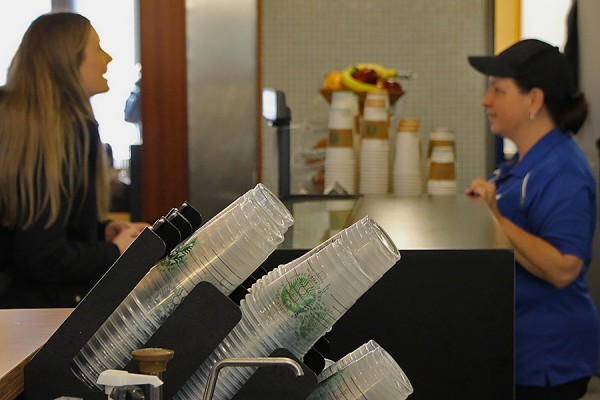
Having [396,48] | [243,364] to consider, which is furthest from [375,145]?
[243,364]

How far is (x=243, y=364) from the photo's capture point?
2.85 feet

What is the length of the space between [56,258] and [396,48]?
297 centimetres

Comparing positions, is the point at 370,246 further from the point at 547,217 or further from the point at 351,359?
the point at 547,217

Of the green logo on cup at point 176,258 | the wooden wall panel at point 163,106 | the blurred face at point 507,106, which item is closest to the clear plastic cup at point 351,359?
the green logo on cup at point 176,258

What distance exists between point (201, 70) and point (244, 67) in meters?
0.28

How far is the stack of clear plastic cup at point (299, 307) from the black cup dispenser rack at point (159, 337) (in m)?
0.03

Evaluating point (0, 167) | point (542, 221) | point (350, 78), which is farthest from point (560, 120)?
point (0, 167)

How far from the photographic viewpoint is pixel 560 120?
9.50 ft

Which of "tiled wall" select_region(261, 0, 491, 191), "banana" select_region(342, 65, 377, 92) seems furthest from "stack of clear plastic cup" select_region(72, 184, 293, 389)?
"tiled wall" select_region(261, 0, 491, 191)

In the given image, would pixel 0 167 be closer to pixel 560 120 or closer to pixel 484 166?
pixel 560 120

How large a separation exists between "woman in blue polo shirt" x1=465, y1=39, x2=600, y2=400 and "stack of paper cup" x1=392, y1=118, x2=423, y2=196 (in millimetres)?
587

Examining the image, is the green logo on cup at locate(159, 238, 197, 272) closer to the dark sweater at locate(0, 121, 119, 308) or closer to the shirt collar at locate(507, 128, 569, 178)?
the dark sweater at locate(0, 121, 119, 308)

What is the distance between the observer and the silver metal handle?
86 cm

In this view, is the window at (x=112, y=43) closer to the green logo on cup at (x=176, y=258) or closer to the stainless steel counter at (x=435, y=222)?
the stainless steel counter at (x=435, y=222)
